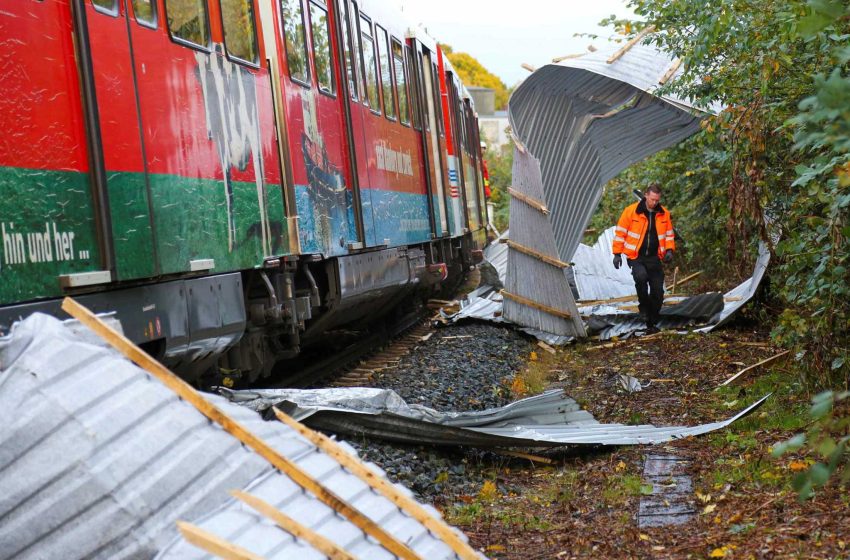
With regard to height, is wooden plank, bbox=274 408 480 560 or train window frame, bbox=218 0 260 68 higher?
train window frame, bbox=218 0 260 68

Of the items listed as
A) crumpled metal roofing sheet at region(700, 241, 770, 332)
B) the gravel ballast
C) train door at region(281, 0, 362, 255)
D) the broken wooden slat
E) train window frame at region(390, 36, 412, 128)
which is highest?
train window frame at region(390, 36, 412, 128)

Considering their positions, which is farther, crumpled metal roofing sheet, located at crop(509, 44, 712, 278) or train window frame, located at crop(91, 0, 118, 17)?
crumpled metal roofing sheet, located at crop(509, 44, 712, 278)

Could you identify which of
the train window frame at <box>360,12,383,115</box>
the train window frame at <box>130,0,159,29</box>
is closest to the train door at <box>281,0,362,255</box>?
the train window frame at <box>360,12,383,115</box>

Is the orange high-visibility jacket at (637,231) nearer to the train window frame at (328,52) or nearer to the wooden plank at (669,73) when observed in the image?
the wooden plank at (669,73)

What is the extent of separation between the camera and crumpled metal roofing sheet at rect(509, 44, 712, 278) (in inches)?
510

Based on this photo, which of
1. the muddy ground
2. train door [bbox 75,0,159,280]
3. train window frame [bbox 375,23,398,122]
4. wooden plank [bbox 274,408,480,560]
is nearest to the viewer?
wooden plank [bbox 274,408,480,560]

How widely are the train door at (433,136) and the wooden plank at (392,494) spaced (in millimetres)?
10192

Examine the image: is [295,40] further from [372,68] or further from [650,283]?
[650,283]

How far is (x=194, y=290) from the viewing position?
6676 millimetres

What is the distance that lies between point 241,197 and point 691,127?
26.0ft

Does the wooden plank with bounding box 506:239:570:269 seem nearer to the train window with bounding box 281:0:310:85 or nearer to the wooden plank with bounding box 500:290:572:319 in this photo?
the wooden plank with bounding box 500:290:572:319

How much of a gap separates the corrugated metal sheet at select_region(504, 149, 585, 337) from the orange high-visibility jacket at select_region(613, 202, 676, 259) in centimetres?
111

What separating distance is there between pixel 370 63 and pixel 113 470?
8594mm

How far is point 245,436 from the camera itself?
359cm
